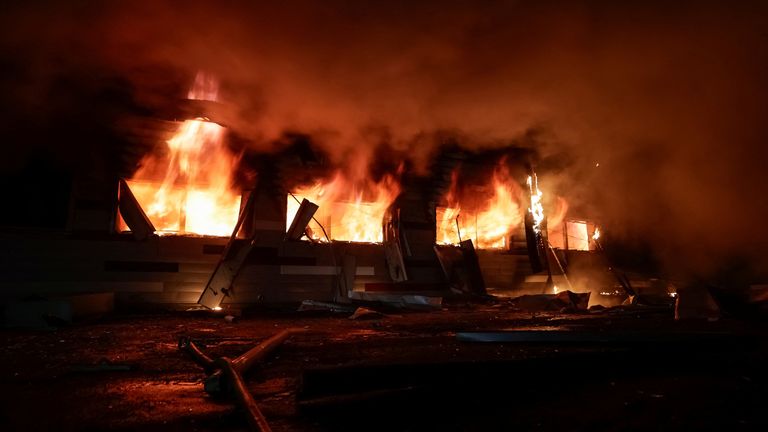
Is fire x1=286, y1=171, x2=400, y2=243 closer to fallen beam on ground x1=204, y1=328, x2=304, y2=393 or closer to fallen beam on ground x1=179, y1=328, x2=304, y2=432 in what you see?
fallen beam on ground x1=204, y1=328, x2=304, y2=393

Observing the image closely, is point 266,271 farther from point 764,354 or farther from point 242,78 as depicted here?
point 764,354

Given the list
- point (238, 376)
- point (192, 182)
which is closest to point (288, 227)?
point (192, 182)

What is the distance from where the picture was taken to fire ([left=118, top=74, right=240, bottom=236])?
9.01 meters

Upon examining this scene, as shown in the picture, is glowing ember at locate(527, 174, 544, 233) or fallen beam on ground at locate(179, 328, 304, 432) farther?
glowing ember at locate(527, 174, 544, 233)

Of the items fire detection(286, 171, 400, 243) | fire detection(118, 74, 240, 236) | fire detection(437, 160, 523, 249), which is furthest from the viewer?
fire detection(437, 160, 523, 249)

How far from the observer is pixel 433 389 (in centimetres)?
238

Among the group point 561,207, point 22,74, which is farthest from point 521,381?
point 561,207

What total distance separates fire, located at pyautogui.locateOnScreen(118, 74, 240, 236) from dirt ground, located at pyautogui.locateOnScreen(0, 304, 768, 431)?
17.5ft

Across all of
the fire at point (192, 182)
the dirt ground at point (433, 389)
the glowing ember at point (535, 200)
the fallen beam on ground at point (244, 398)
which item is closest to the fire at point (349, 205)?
the fire at point (192, 182)

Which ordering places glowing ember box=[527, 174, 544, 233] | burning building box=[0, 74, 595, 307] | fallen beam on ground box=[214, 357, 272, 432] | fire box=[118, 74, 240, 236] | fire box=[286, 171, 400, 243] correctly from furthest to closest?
glowing ember box=[527, 174, 544, 233]
fire box=[286, 171, 400, 243]
fire box=[118, 74, 240, 236]
burning building box=[0, 74, 595, 307]
fallen beam on ground box=[214, 357, 272, 432]

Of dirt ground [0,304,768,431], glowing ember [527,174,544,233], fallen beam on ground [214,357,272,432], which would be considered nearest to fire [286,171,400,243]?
glowing ember [527,174,544,233]

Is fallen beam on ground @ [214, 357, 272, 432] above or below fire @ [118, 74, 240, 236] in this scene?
below

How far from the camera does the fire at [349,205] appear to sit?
10.3m

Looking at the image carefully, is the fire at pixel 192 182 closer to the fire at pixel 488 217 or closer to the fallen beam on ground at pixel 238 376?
the fire at pixel 488 217
